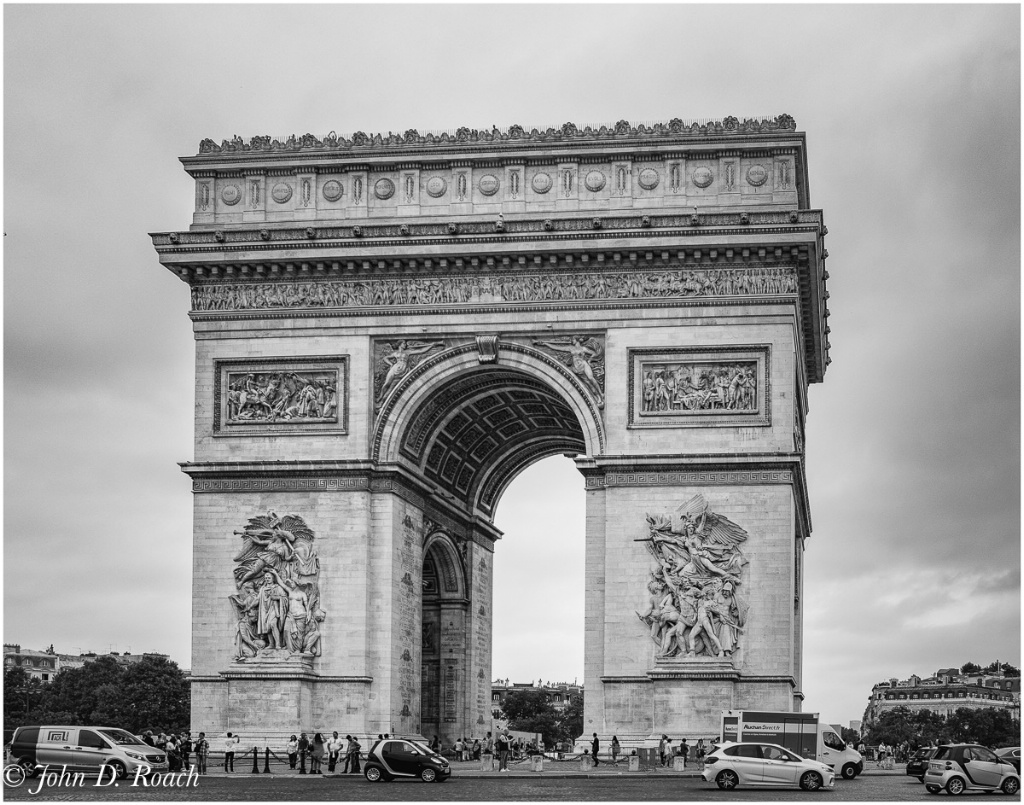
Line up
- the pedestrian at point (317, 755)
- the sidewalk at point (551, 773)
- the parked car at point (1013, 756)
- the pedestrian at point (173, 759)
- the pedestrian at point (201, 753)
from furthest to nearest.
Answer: the pedestrian at point (317, 755) → the pedestrian at point (201, 753) → the pedestrian at point (173, 759) → the sidewalk at point (551, 773) → the parked car at point (1013, 756)

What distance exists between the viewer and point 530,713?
160 meters

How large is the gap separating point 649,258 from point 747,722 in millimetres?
12459

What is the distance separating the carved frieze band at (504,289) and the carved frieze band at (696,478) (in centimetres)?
473

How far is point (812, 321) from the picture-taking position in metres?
53.3

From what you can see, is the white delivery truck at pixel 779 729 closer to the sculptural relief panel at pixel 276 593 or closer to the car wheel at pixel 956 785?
the car wheel at pixel 956 785

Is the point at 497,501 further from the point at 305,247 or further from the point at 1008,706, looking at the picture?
the point at 1008,706

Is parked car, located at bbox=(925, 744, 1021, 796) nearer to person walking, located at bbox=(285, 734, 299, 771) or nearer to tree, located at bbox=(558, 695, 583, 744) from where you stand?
person walking, located at bbox=(285, 734, 299, 771)

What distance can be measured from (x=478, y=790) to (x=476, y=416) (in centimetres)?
1715

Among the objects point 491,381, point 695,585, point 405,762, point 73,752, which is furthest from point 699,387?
point 73,752

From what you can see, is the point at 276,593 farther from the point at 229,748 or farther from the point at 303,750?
the point at 303,750

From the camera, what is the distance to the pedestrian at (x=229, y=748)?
150ft

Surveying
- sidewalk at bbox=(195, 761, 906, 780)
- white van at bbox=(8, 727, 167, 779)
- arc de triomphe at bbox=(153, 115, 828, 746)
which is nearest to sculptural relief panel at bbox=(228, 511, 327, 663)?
arc de triomphe at bbox=(153, 115, 828, 746)

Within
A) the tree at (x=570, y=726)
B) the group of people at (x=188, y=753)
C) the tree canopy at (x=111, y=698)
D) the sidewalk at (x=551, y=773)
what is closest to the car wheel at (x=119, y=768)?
the group of people at (x=188, y=753)

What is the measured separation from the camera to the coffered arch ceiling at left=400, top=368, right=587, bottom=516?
5084cm
